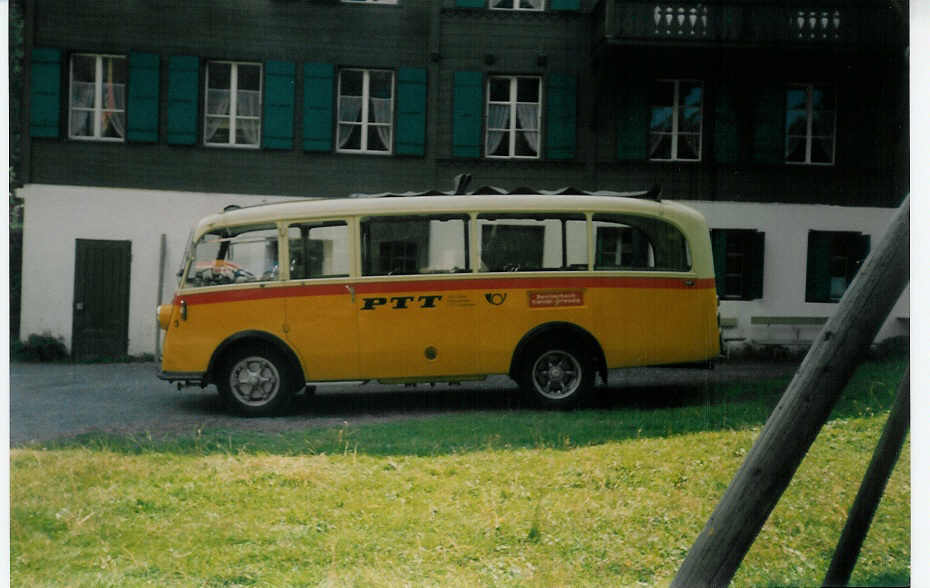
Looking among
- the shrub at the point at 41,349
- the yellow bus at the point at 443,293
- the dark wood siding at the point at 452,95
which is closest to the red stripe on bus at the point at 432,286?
the yellow bus at the point at 443,293

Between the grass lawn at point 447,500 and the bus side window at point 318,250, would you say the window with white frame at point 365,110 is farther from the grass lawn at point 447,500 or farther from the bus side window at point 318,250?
the grass lawn at point 447,500

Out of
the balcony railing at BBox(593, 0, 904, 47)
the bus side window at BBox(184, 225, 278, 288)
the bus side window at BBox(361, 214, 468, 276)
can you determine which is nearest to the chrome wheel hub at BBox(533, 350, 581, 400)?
the bus side window at BBox(361, 214, 468, 276)

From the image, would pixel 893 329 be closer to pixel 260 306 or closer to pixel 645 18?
pixel 645 18

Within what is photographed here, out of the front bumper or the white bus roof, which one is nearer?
the front bumper

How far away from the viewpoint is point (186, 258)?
436 cm

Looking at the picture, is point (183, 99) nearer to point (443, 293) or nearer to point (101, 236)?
point (101, 236)

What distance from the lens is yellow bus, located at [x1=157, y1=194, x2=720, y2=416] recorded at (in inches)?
172

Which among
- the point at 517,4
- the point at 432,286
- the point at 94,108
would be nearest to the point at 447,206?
the point at 432,286

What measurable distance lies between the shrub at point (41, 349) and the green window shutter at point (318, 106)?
5.60 feet

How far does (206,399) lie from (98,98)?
1.75 metres

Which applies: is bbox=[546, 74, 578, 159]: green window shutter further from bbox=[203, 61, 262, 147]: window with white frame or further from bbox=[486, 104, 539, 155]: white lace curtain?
bbox=[203, 61, 262, 147]: window with white frame

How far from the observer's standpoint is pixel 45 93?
4.30 meters

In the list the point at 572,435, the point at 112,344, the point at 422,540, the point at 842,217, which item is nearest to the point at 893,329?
the point at 842,217

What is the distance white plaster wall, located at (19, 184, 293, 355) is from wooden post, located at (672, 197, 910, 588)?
295cm
